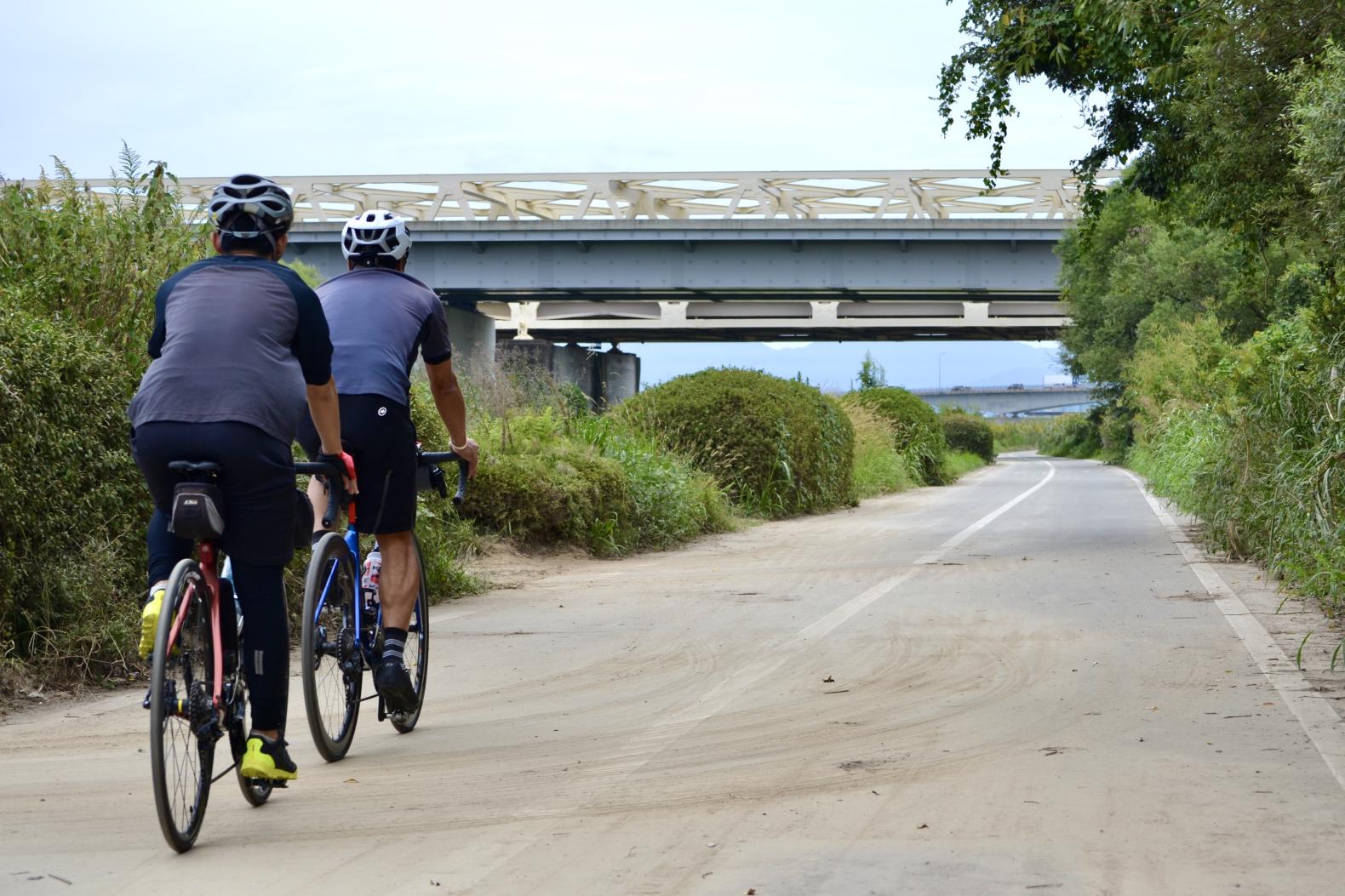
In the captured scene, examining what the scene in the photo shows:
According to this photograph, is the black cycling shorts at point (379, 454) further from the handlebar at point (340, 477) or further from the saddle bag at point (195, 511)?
the saddle bag at point (195, 511)

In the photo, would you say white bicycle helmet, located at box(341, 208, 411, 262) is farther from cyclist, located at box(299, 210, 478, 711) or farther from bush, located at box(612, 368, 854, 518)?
bush, located at box(612, 368, 854, 518)

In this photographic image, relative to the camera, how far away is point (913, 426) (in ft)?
113

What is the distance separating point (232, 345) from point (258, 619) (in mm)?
852

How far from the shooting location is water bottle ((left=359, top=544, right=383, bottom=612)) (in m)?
5.77

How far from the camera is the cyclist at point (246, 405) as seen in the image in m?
4.37

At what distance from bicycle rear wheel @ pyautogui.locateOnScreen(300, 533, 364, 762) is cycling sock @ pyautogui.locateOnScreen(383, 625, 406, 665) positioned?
12cm

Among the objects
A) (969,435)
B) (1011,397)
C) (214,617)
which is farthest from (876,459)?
(1011,397)

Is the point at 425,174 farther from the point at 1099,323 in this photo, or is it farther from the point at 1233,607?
the point at 1233,607

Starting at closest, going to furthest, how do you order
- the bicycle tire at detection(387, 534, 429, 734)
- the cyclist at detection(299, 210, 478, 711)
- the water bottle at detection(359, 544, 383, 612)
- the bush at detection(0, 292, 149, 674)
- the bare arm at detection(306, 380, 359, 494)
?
1. the bare arm at detection(306, 380, 359, 494)
2. the cyclist at detection(299, 210, 478, 711)
3. the water bottle at detection(359, 544, 383, 612)
4. the bicycle tire at detection(387, 534, 429, 734)
5. the bush at detection(0, 292, 149, 674)

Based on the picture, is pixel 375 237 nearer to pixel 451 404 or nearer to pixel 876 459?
pixel 451 404

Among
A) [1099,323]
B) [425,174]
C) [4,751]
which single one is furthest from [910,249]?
[4,751]

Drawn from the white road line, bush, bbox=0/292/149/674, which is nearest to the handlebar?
bush, bbox=0/292/149/674

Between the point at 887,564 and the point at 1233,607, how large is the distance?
367 centimetres

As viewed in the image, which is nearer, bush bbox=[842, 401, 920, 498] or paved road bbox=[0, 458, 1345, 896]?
paved road bbox=[0, 458, 1345, 896]
